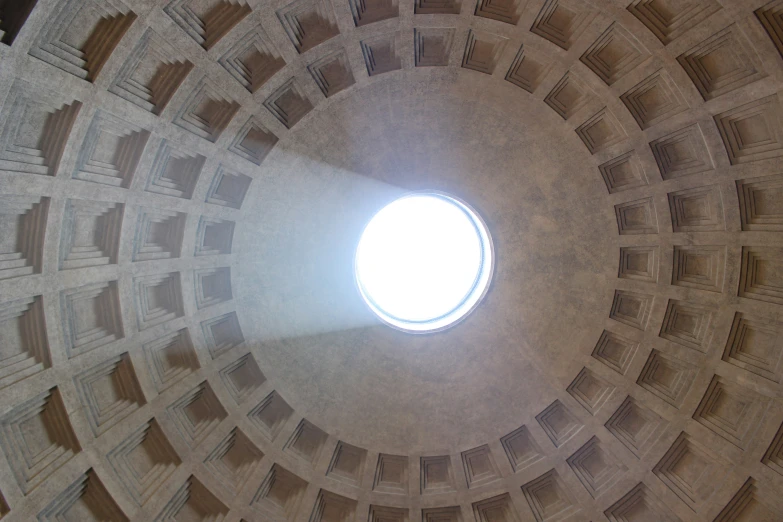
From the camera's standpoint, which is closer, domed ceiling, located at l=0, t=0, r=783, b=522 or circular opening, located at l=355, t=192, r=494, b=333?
domed ceiling, located at l=0, t=0, r=783, b=522

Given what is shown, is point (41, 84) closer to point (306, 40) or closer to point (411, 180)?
point (306, 40)

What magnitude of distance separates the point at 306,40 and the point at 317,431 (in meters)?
14.2

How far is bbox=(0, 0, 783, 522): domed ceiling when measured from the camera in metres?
15.3

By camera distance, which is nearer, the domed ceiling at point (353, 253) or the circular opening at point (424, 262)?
the domed ceiling at point (353, 253)

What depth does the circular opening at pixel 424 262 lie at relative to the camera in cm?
2223

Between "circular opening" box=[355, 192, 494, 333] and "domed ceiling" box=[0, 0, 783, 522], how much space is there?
1020 millimetres

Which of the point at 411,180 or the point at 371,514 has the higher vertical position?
the point at 411,180

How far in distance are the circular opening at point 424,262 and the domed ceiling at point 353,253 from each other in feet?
3.35

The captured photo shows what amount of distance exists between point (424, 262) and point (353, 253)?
8.25 meters

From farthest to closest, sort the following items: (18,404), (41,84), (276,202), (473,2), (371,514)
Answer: (371,514), (276,202), (473,2), (18,404), (41,84)

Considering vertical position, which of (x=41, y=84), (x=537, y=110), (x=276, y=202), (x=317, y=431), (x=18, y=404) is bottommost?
(x=317, y=431)

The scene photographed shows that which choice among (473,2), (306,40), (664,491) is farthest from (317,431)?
(473,2)

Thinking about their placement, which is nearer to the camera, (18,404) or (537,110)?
(18,404)

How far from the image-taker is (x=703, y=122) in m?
16.9
